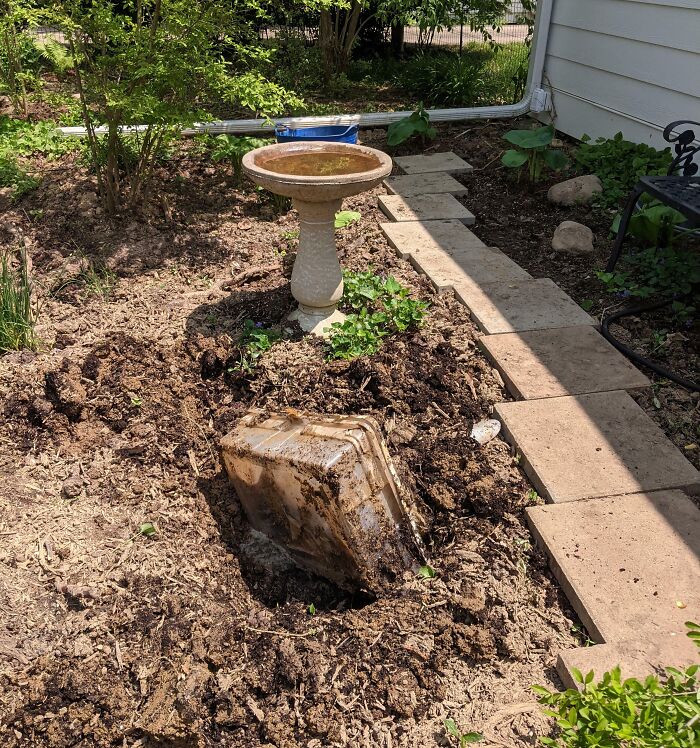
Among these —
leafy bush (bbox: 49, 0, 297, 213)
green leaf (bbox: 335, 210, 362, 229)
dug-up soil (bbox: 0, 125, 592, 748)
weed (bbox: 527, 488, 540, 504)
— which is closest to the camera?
dug-up soil (bbox: 0, 125, 592, 748)

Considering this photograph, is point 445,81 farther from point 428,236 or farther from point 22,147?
point 22,147

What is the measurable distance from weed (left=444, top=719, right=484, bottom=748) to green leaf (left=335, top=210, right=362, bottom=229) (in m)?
3.39

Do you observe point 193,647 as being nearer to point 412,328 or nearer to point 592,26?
point 412,328

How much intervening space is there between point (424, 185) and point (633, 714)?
4554mm

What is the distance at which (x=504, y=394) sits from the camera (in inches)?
123

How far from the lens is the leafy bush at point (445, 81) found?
23.1 feet

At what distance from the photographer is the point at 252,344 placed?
3396 mm

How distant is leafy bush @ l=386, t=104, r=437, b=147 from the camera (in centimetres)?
591

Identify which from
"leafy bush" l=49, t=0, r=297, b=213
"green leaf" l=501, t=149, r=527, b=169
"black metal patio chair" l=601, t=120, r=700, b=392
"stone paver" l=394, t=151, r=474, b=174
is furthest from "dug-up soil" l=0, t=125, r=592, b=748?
"stone paver" l=394, t=151, r=474, b=174

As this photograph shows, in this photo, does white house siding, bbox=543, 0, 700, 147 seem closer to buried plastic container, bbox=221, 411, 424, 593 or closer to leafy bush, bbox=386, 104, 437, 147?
leafy bush, bbox=386, 104, 437, 147

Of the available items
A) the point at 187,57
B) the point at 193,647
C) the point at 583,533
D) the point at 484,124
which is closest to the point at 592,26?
the point at 484,124

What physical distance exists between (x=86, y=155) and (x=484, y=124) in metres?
3.80

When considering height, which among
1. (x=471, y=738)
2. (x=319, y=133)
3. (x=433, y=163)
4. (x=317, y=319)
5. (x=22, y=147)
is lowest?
(x=471, y=738)

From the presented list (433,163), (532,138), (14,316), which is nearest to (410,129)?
(433,163)
